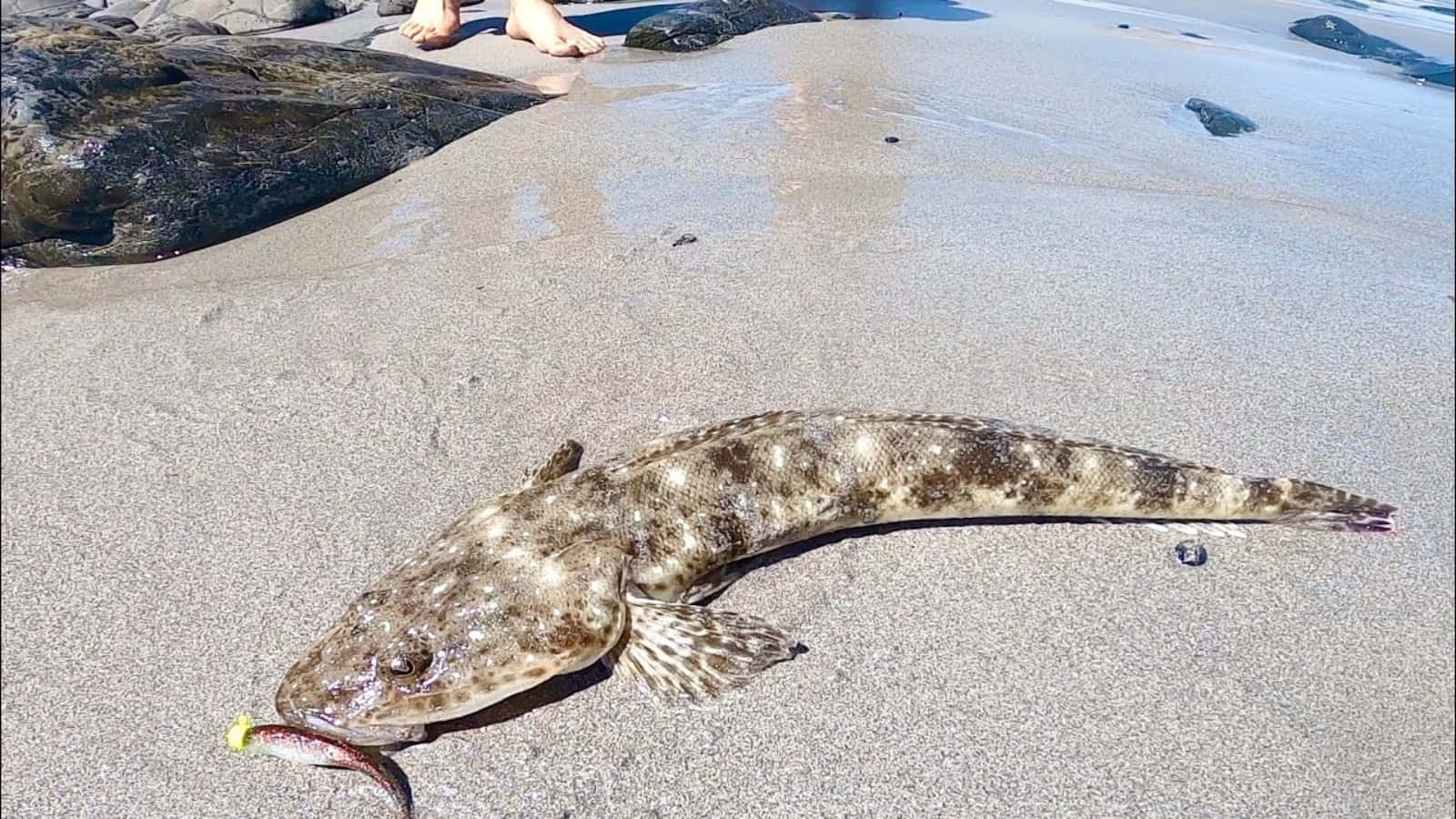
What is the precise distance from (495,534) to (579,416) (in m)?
0.87

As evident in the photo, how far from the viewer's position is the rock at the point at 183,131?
149 inches

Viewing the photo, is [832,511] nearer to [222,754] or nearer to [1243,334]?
[222,754]

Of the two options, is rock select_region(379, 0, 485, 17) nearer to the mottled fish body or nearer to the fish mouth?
the mottled fish body

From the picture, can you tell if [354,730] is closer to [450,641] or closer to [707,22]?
[450,641]

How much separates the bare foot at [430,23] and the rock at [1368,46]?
6.27 m

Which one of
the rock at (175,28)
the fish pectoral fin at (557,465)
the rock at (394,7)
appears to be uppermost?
the rock at (394,7)

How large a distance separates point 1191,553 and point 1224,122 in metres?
4.77

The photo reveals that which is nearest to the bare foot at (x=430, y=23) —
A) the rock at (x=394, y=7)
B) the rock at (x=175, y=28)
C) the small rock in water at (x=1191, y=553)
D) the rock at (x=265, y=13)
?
the rock at (x=394, y=7)

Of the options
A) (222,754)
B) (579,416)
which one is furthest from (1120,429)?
(222,754)

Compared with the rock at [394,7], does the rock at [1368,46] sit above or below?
above

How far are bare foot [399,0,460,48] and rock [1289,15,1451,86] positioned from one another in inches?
247

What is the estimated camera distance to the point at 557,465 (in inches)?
124

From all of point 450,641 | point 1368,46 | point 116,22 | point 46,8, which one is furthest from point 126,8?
point 1368,46

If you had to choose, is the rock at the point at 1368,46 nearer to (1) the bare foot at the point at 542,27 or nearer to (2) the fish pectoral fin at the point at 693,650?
(1) the bare foot at the point at 542,27
